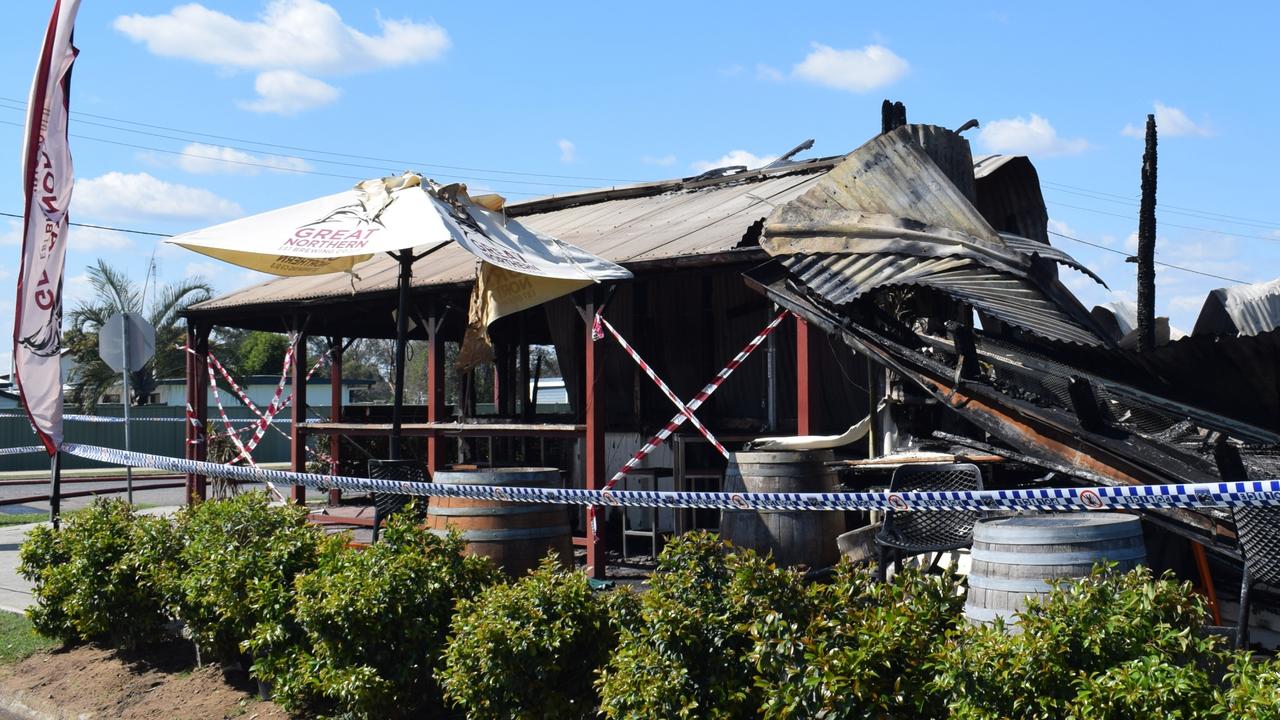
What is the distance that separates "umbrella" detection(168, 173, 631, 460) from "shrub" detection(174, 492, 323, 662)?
193cm

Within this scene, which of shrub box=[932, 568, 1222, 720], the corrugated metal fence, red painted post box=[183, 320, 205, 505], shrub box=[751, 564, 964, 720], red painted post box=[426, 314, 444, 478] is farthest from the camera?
the corrugated metal fence

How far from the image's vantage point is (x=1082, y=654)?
339 centimetres

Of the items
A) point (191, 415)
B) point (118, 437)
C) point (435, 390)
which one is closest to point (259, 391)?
point (118, 437)

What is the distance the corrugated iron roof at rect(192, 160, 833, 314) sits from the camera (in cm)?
1038

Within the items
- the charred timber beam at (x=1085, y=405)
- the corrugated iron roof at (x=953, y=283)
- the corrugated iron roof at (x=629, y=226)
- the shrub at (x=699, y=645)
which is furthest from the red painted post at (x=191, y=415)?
the charred timber beam at (x=1085, y=405)

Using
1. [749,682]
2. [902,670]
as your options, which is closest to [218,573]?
[749,682]

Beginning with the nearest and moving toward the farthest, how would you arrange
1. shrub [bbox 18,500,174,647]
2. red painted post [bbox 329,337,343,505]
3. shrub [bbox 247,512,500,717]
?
shrub [bbox 247,512,500,717], shrub [bbox 18,500,174,647], red painted post [bbox 329,337,343,505]

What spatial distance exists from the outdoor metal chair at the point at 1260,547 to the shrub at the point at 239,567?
4.56 m

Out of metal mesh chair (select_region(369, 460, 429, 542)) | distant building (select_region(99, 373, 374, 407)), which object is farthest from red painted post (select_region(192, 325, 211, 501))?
distant building (select_region(99, 373, 374, 407))

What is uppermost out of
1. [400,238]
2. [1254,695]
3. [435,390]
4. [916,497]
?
[400,238]

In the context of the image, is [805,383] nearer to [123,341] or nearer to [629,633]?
[629,633]

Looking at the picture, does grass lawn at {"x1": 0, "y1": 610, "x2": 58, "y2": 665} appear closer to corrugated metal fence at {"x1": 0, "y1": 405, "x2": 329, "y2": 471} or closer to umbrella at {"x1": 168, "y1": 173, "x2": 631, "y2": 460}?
umbrella at {"x1": 168, "y1": 173, "x2": 631, "y2": 460}

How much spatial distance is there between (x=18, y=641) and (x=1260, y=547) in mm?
7954

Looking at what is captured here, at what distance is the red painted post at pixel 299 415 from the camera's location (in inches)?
541
